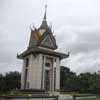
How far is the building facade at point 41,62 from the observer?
34.3 metres

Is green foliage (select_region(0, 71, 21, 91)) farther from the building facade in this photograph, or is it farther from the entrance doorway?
the entrance doorway

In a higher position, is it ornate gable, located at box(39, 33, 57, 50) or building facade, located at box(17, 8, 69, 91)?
ornate gable, located at box(39, 33, 57, 50)

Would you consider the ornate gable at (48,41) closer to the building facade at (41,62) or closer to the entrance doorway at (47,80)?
the building facade at (41,62)

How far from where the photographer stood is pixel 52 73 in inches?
1442

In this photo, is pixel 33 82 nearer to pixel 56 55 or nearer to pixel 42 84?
pixel 42 84

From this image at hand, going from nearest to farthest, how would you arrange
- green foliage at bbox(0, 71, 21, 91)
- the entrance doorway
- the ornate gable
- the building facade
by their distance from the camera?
1. the building facade
2. the entrance doorway
3. the ornate gable
4. green foliage at bbox(0, 71, 21, 91)

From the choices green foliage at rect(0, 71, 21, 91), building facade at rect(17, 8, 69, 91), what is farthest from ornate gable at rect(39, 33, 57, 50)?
green foliage at rect(0, 71, 21, 91)

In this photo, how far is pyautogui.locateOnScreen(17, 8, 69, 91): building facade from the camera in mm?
34281

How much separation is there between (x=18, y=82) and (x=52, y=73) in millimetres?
17761

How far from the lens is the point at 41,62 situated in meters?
35.2

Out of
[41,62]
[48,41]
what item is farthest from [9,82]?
[48,41]

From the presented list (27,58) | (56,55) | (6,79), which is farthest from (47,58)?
(6,79)

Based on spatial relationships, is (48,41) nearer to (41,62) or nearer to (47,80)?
(41,62)

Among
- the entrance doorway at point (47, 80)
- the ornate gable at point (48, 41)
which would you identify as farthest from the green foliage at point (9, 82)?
the ornate gable at point (48, 41)
